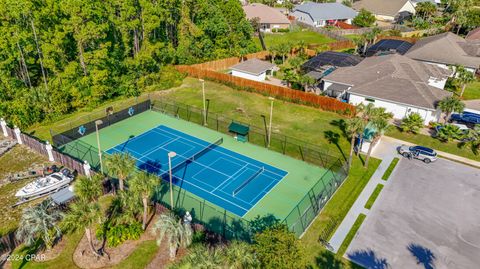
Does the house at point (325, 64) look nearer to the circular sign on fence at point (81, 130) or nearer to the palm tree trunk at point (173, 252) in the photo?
the circular sign on fence at point (81, 130)

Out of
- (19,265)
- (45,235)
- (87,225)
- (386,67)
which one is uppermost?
(386,67)

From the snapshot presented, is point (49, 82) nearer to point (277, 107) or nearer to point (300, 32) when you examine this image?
point (277, 107)

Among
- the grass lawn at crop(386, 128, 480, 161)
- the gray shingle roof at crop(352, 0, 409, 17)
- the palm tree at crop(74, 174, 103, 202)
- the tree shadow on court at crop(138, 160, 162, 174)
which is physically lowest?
the tree shadow on court at crop(138, 160, 162, 174)

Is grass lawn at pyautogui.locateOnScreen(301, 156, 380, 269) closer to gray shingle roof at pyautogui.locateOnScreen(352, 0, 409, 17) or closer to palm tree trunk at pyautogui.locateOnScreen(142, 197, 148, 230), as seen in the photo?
palm tree trunk at pyautogui.locateOnScreen(142, 197, 148, 230)

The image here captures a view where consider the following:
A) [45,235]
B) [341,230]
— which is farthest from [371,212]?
[45,235]

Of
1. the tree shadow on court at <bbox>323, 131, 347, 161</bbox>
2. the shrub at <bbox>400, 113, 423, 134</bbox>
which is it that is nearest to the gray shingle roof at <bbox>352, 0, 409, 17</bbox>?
the shrub at <bbox>400, 113, 423, 134</bbox>
